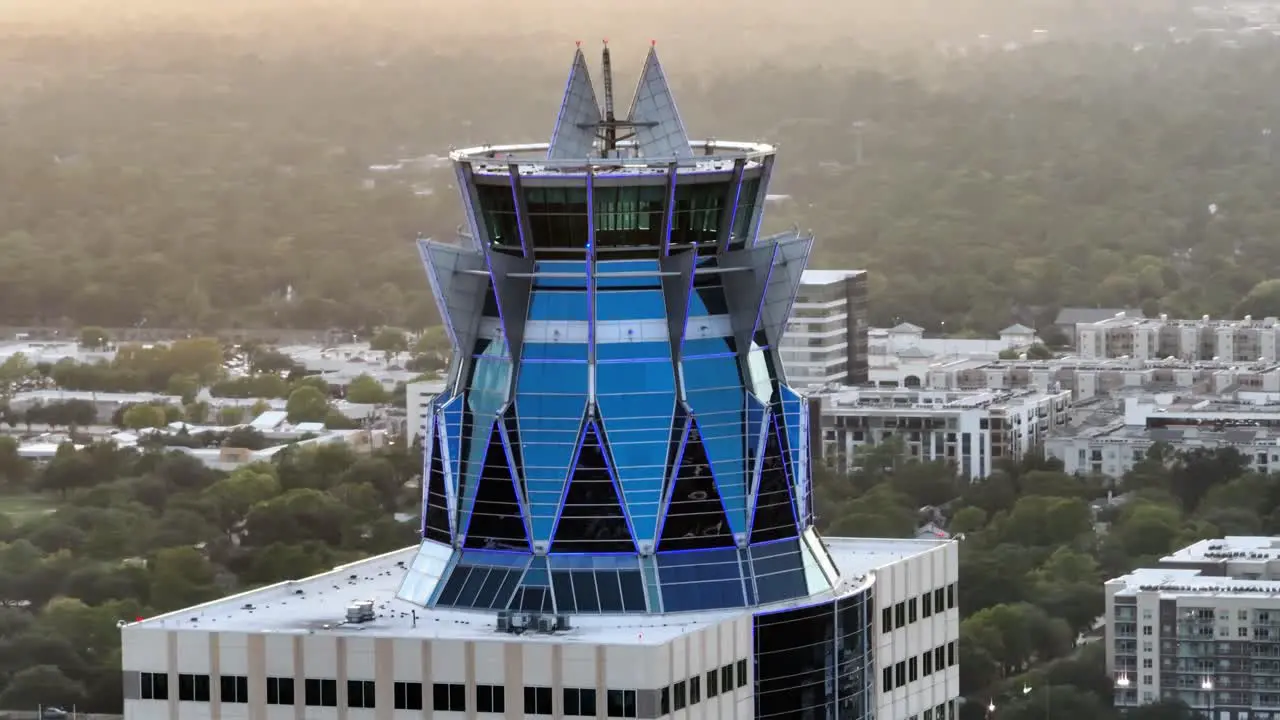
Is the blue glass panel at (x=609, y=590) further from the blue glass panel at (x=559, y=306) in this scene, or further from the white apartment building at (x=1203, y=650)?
the white apartment building at (x=1203, y=650)

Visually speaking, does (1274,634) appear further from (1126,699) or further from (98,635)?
(98,635)

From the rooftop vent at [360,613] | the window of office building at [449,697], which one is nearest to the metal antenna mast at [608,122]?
the rooftop vent at [360,613]

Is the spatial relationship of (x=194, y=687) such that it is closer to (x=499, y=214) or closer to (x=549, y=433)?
(x=549, y=433)

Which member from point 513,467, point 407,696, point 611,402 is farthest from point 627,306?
point 407,696

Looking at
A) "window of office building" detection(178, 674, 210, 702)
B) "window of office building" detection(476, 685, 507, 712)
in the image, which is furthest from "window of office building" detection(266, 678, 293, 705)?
"window of office building" detection(476, 685, 507, 712)

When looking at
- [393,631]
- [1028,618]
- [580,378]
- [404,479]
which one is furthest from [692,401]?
[404,479]

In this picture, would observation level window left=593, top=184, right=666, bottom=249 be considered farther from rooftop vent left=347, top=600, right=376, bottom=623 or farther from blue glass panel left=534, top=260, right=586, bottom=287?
rooftop vent left=347, top=600, right=376, bottom=623

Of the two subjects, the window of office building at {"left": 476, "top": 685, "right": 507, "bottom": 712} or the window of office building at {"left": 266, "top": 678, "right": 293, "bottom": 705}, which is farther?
the window of office building at {"left": 266, "top": 678, "right": 293, "bottom": 705}

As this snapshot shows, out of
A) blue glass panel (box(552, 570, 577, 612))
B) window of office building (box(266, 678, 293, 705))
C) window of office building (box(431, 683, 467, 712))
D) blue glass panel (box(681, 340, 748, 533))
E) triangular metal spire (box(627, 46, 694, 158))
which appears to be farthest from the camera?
triangular metal spire (box(627, 46, 694, 158))
